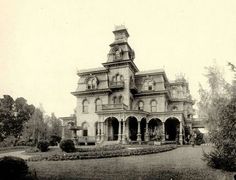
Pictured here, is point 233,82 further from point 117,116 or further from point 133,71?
point 133,71

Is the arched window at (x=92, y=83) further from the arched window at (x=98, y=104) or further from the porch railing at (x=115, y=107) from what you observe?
the porch railing at (x=115, y=107)

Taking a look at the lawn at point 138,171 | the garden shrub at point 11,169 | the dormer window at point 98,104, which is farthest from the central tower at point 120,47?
the garden shrub at point 11,169

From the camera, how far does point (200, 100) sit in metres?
26.2

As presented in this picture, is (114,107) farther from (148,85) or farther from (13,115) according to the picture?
(13,115)

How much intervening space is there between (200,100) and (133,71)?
56.3 ft

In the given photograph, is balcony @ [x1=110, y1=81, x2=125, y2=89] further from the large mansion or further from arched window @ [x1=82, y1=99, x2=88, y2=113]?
arched window @ [x1=82, y1=99, x2=88, y2=113]

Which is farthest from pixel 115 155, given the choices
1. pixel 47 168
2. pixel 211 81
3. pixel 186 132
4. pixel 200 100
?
pixel 186 132

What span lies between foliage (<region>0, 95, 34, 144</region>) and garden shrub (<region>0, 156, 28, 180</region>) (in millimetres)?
41560

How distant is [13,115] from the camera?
5934cm

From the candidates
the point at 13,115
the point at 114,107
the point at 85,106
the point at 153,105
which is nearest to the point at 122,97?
the point at 114,107

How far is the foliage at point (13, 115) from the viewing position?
55.2 m

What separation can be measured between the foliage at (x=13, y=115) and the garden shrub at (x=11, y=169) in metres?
41.6

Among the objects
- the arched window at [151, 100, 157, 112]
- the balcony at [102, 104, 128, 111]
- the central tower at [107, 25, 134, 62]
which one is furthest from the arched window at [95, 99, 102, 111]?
the arched window at [151, 100, 157, 112]

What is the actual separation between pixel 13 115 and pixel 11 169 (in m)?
48.8
